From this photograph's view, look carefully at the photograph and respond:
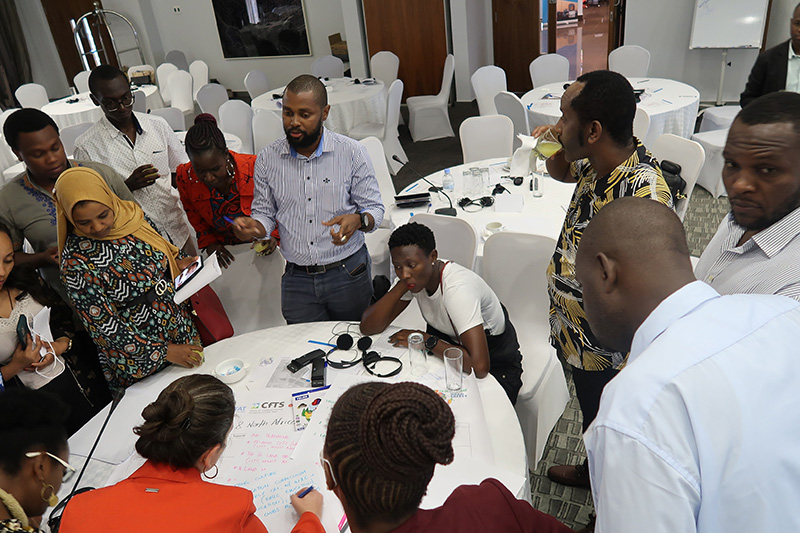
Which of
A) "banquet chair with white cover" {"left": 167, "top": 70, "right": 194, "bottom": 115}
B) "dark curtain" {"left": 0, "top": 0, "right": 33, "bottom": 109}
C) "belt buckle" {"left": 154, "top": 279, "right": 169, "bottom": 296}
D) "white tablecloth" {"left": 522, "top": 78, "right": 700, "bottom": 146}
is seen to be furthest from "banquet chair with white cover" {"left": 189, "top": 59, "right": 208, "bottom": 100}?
"belt buckle" {"left": 154, "top": 279, "right": 169, "bottom": 296}

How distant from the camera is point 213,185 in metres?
2.78

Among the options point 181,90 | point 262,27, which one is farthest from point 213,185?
point 262,27

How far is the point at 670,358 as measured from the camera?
91 centimetres

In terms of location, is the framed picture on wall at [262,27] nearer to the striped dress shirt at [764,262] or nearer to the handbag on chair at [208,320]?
the handbag on chair at [208,320]

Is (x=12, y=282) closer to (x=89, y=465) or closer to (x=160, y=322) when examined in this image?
(x=160, y=322)

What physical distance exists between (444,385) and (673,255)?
40.5 inches

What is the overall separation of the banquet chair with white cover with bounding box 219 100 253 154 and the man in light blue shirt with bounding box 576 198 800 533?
5398 mm

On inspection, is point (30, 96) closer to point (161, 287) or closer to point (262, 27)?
point (262, 27)

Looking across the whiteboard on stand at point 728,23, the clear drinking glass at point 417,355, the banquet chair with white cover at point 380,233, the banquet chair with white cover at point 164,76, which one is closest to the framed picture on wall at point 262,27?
the banquet chair with white cover at point 164,76

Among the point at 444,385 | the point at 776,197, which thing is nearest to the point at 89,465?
the point at 444,385

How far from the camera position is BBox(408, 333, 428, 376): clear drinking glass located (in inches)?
78.5

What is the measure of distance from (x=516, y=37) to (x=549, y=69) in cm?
222

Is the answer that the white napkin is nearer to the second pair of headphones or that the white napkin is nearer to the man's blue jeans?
the man's blue jeans

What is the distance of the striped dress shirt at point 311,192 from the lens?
248 centimetres
